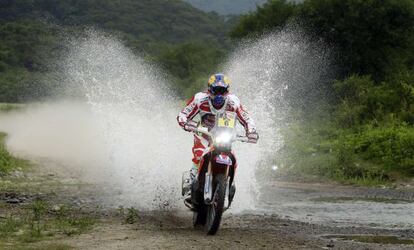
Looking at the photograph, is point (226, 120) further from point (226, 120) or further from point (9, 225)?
point (9, 225)

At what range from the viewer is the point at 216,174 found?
429 inches

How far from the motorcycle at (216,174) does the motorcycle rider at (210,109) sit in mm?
284

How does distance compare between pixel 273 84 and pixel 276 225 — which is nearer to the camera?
pixel 276 225

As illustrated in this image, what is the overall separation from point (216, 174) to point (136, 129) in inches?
348

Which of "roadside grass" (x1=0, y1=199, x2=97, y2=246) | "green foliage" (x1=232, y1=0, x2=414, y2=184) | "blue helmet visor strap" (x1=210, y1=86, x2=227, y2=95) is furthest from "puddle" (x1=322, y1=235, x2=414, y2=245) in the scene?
"green foliage" (x1=232, y1=0, x2=414, y2=184)

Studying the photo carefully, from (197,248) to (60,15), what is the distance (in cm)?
11347

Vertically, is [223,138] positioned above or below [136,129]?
below

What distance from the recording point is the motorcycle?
1062 centimetres

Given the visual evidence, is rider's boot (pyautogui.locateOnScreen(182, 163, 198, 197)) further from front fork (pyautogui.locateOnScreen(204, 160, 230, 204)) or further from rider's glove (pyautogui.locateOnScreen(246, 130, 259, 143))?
rider's glove (pyautogui.locateOnScreen(246, 130, 259, 143))

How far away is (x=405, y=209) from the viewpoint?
46.9 feet

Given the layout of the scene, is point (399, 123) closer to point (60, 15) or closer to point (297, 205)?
point (297, 205)

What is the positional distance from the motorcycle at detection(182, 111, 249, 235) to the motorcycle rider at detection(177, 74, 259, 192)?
0.28 m

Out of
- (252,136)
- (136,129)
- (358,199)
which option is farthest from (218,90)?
(136,129)

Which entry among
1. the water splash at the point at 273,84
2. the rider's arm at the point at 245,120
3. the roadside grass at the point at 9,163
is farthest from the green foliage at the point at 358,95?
the rider's arm at the point at 245,120
